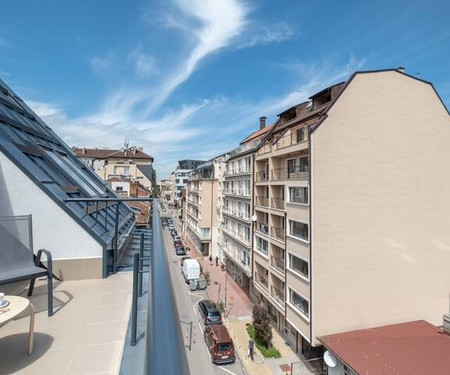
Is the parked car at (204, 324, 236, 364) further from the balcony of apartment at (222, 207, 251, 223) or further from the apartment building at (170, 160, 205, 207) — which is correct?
the apartment building at (170, 160, 205, 207)

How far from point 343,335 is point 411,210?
8176mm

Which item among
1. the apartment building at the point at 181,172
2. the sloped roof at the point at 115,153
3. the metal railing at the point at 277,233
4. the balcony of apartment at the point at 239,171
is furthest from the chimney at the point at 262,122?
the apartment building at the point at 181,172

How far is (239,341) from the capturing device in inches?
737

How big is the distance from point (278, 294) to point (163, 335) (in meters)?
Answer: 20.1

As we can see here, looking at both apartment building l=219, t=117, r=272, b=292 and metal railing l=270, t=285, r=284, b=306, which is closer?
metal railing l=270, t=285, r=284, b=306

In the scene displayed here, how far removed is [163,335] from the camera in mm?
879

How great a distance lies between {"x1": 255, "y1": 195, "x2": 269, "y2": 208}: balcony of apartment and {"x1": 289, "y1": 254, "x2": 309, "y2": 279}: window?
5340 millimetres

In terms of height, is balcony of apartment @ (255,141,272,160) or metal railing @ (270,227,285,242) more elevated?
balcony of apartment @ (255,141,272,160)

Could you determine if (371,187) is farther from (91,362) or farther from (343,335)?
(91,362)

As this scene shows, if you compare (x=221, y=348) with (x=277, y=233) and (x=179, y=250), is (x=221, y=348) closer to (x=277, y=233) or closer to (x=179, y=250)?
(x=277, y=233)

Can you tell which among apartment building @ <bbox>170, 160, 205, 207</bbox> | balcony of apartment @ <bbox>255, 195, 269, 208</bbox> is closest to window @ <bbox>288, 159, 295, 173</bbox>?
balcony of apartment @ <bbox>255, 195, 269, 208</bbox>

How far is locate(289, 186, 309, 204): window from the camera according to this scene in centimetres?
1557

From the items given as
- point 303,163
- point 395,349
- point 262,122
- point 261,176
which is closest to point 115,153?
point 262,122

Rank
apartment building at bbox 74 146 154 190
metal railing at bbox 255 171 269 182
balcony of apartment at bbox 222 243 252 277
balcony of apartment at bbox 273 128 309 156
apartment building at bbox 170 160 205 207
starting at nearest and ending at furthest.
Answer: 1. balcony of apartment at bbox 273 128 309 156
2. metal railing at bbox 255 171 269 182
3. balcony of apartment at bbox 222 243 252 277
4. apartment building at bbox 74 146 154 190
5. apartment building at bbox 170 160 205 207
